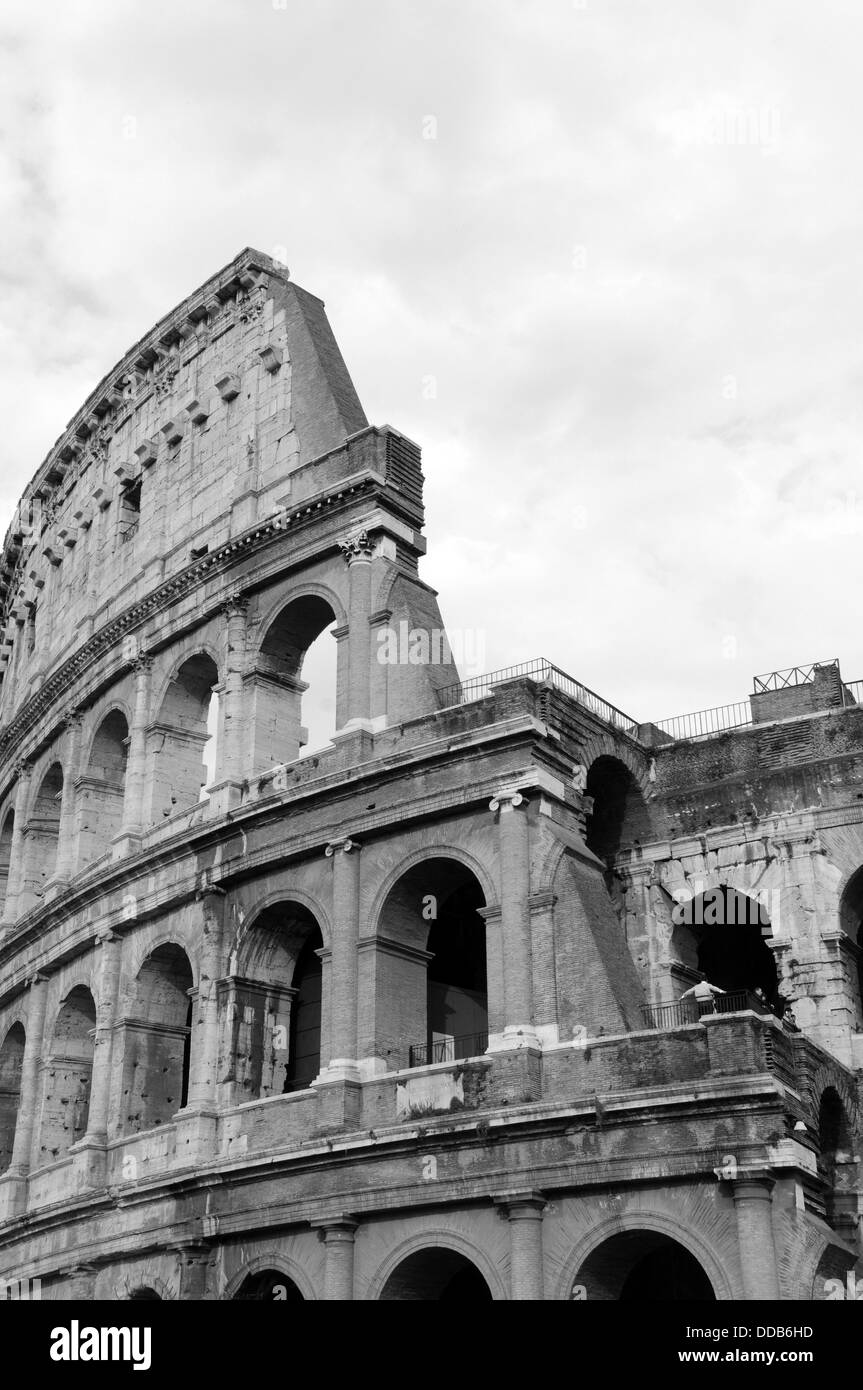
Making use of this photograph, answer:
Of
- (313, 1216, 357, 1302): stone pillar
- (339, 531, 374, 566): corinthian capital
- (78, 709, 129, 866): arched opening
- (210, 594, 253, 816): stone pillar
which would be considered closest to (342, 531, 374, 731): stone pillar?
(339, 531, 374, 566): corinthian capital

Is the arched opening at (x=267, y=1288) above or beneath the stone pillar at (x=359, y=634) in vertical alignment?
beneath

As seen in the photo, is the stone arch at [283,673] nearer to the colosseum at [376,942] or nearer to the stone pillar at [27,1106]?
the colosseum at [376,942]

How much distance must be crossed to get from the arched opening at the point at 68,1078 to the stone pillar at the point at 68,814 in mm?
2080

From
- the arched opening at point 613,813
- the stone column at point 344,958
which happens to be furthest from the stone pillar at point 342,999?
the arched opening at point 613,813

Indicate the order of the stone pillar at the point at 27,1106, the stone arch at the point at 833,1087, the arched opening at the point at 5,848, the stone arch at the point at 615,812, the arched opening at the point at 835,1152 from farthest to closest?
1. the arched opening at the point at 5,848
2. the stone pillar at the point at 27,1106
3. the stone arch at the point at 615,812
4. the arched opening at the point at 835,1152
5. the stone arch at the point at 833,1087

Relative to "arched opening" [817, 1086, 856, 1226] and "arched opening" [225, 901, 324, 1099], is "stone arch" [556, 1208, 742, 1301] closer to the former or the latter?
"arched opening" [817, 1086, 856, 1226]

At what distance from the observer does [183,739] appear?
25.6 metres

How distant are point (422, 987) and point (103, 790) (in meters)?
8.87

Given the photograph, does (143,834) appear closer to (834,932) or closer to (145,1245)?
(145,1245)

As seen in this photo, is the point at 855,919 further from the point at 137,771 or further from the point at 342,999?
the point at 137,771

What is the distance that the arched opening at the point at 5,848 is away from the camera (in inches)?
1217

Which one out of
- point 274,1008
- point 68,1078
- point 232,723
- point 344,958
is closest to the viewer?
point 344,958

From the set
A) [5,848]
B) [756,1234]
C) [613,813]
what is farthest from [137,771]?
[756,1234]

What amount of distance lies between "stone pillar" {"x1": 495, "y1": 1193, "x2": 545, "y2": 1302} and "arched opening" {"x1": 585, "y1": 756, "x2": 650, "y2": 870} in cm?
637
